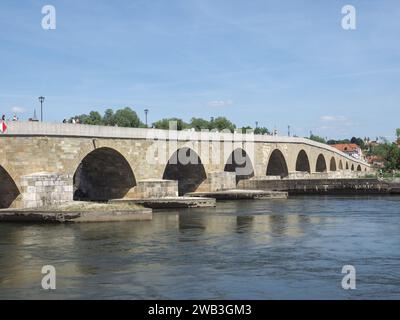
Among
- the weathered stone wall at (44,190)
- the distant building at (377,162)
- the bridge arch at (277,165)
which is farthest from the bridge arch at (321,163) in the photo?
the weathered stone wall at (44,190)

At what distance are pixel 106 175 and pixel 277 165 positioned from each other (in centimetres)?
2603

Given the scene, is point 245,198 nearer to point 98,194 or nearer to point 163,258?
point 98,194

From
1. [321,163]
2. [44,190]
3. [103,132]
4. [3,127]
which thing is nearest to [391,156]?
[321,163]

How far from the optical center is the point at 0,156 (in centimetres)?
2416

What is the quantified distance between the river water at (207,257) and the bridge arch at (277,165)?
2994 centimetres

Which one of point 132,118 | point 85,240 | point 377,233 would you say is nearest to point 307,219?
point 377,233

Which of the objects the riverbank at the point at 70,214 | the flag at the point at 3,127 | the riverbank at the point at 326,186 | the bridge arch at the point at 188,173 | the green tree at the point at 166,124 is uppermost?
the green tree at the point at 166,124

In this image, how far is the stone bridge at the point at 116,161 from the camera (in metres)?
24.7

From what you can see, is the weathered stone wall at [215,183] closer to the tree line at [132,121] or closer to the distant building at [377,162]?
the tree line at [132,121]

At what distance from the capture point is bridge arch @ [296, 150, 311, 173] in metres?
63.1
